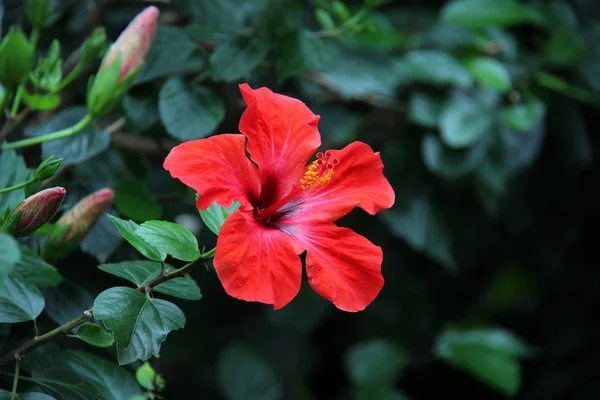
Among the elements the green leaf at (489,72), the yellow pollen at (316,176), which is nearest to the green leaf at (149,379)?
the yellow pollen at (316,176)

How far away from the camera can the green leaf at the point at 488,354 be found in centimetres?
156

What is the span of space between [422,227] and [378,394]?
1.41 feet

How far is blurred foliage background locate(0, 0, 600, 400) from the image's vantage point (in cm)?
100

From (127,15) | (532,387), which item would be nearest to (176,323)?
(127,15)

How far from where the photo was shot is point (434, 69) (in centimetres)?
139

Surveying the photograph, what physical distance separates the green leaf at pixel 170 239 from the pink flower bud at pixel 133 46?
0.84 ft

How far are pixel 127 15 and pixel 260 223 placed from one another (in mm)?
657

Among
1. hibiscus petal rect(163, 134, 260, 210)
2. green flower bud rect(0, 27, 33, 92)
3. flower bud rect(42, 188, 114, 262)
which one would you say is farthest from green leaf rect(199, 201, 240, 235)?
green flower bud rect(0, 27, 33, 92)

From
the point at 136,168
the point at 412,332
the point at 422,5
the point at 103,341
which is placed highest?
the point at 103,341

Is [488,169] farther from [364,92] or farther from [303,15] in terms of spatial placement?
[303,15]

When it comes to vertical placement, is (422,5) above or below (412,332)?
above

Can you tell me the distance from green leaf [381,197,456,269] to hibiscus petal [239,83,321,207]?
670 mm

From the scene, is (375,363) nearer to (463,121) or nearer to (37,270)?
(463,121)

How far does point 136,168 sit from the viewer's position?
110cm
